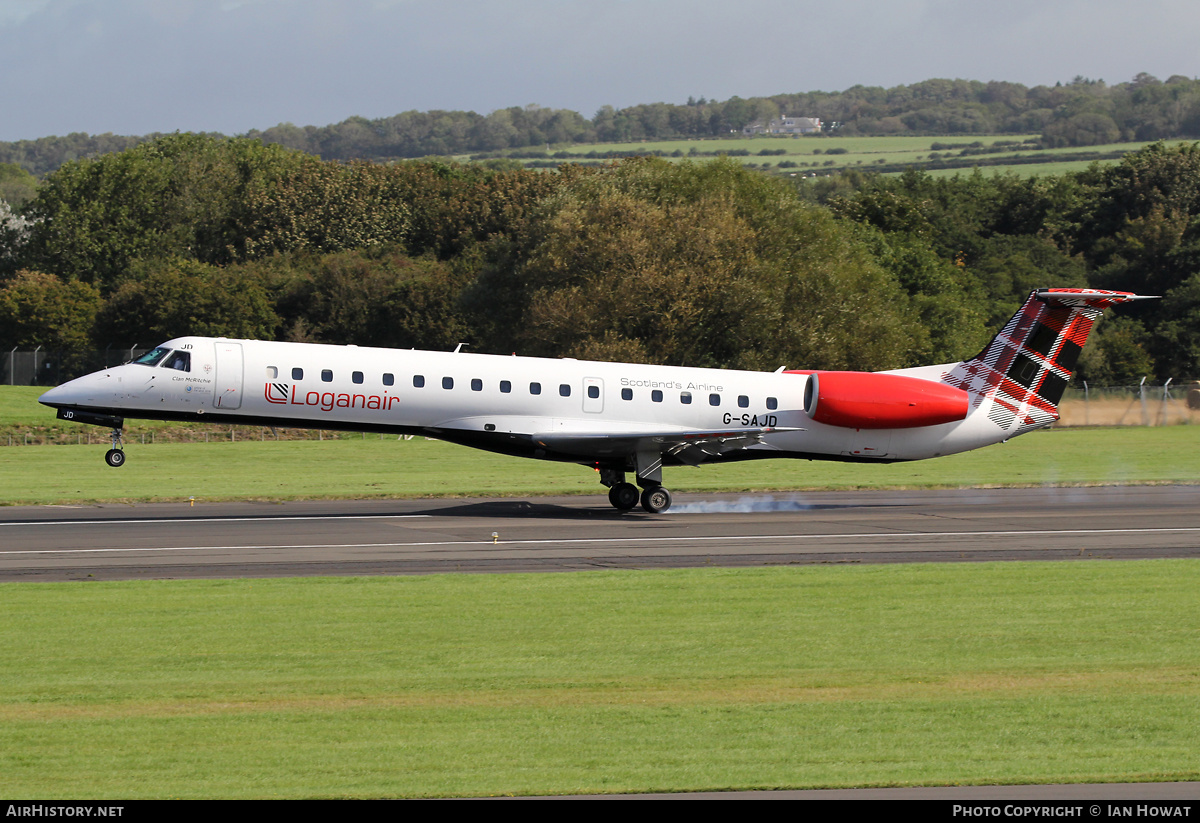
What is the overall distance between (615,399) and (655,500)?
2621 mm

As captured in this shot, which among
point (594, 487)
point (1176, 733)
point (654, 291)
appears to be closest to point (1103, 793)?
point (1176, 733)

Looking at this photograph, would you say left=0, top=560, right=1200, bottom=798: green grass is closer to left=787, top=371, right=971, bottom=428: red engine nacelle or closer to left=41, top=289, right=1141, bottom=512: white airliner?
left=41, top=289, right=1141, bottom=512: white airliner

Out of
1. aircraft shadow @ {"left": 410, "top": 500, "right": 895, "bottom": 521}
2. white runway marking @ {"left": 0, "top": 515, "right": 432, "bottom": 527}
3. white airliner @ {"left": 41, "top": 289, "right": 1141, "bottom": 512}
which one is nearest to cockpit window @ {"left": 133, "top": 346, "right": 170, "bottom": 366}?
white airliner @ {"left": 41, "top": 289, "right": 1141, "bottom": 512}

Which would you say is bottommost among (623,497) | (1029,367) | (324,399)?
(623,497)

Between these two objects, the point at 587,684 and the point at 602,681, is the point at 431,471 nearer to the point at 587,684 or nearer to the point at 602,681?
the point at 602,681

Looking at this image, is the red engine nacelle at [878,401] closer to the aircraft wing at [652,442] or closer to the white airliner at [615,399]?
the white airliner at [615,399]

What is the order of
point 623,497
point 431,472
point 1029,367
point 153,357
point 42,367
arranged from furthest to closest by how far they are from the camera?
point 42,367
point 431,472
point 1029,367
point 623,497
point 153,357

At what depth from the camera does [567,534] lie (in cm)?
2684

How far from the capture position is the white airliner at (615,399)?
93.1 ft

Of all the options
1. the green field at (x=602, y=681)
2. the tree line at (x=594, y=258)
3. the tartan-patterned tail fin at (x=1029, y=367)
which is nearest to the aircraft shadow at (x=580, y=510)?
the tartan-patterned tail fin at (x=1029, y=367)

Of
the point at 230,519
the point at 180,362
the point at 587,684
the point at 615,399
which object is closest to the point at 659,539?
the point at 615,399

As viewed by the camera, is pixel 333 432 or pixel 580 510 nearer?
pixel 580 510

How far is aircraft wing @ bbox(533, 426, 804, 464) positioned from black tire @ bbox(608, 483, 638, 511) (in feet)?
4.04

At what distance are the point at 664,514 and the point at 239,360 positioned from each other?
Answer: 1052 centimetres
